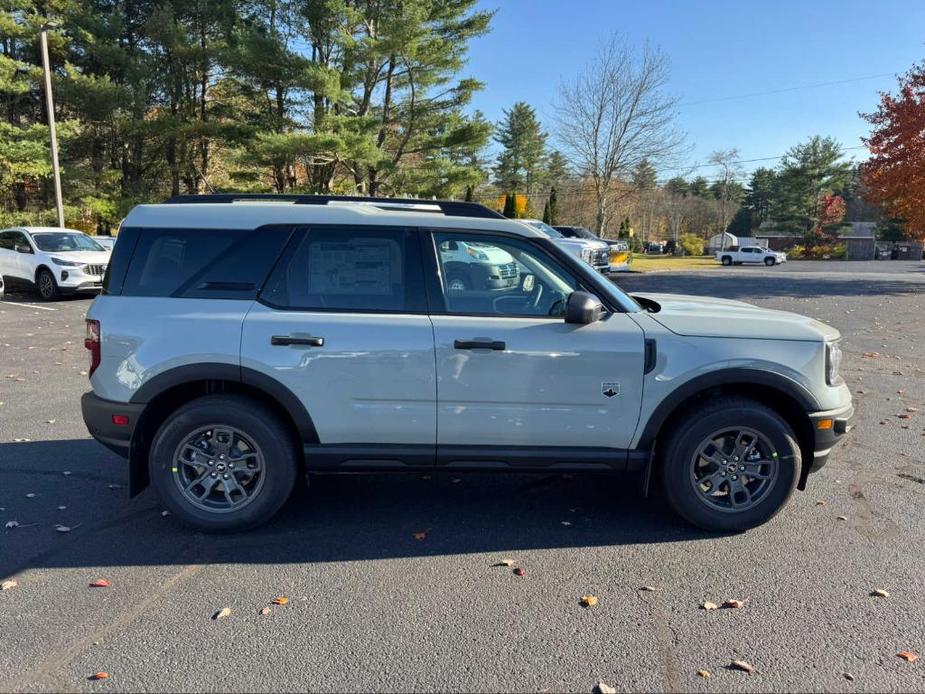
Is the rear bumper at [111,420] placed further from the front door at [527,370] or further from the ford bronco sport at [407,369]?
the front door at [527,370]

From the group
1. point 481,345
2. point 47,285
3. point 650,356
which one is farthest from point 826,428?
point 47,285

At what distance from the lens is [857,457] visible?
5203 mm

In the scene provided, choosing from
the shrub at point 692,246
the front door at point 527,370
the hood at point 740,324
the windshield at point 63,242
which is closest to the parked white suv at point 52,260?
the windshield at point 63,242

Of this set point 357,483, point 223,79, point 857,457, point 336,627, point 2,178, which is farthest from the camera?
point 223,79

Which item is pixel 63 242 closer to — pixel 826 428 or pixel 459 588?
pixel 459 588

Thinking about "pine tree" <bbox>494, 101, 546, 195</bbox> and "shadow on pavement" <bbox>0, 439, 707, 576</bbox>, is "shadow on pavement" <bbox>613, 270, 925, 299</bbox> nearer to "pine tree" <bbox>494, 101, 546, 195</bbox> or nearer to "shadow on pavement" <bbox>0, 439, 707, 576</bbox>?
"shadow on pavement" <bbox>0, 439, 707, 576</bbox>

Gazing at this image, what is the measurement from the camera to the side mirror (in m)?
3.53

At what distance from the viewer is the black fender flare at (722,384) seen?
3650 millimetres

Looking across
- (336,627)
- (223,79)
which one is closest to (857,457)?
(336,627)

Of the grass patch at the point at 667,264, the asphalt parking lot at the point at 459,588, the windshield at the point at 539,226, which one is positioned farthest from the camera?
the grass patch at the point at 667,264

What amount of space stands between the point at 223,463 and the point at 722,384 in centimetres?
290

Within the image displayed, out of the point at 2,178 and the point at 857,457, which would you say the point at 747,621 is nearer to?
the point at 857,457

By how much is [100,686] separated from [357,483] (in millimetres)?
2279

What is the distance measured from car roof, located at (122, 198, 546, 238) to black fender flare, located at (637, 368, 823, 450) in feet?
3.88
